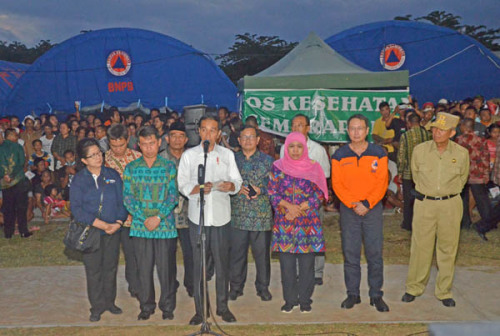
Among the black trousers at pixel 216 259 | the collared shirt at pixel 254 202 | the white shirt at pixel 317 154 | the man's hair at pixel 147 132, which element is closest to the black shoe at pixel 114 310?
the black trousers at pixel 216 259

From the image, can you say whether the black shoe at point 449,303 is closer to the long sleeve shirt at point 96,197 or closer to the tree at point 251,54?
the long sleeve shirt at point 96,197

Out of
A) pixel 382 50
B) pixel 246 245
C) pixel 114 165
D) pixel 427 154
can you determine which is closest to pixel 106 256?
pixel 114 165

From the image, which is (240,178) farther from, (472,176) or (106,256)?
(472,176)

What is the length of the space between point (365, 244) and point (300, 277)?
767mm

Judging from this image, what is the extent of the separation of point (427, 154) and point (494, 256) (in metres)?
2.83

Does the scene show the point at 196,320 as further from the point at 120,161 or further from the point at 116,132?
the point at 116,132

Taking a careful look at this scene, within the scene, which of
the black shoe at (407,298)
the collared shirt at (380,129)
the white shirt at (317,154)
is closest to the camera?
the black shoe at (407,298)

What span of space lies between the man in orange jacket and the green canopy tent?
6.50 metres

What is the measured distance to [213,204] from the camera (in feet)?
18.9

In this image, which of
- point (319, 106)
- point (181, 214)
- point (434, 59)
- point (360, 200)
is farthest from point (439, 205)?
point (434, 59)

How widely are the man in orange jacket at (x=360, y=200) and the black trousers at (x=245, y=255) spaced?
896 mm

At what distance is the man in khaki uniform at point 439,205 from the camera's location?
246 inches

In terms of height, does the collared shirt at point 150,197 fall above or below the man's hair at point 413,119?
below

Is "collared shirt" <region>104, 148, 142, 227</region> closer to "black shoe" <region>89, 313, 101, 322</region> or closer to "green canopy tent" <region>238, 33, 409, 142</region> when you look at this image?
"black shoe" <region>89, 313, 101, 322</region>
